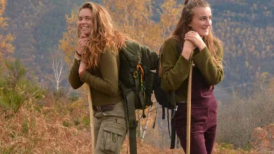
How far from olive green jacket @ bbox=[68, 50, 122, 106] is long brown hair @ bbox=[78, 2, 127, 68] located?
5cm

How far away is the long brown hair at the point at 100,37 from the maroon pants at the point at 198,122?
2.41ft

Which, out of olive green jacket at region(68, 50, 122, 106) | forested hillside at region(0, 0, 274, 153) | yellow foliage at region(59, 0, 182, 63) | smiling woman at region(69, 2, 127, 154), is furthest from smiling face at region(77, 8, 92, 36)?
yellow foliage at region(59, 0, 182, 63)

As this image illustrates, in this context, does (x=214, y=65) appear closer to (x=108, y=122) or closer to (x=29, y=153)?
(x=108, y=122)

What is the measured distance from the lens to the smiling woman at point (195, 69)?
12.5 feet

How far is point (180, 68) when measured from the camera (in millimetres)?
3773

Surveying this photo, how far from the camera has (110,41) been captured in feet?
13.5

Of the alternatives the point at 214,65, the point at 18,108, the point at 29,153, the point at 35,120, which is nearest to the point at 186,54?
the point at 214,65

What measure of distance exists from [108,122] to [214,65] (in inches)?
38.1

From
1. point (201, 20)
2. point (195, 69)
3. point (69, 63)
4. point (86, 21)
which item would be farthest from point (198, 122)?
point (69, 63)

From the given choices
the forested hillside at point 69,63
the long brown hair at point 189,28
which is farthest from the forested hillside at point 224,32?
the long brown hair at point 189,28

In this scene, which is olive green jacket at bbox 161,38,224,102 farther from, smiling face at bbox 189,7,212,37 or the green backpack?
the green backpack

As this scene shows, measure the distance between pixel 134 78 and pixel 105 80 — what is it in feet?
0.94

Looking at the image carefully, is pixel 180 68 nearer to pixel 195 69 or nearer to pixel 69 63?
pixel 195 69

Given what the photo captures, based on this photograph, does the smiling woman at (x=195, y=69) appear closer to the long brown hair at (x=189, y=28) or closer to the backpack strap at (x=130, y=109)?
the long brown hair at (x=189, y=28)
